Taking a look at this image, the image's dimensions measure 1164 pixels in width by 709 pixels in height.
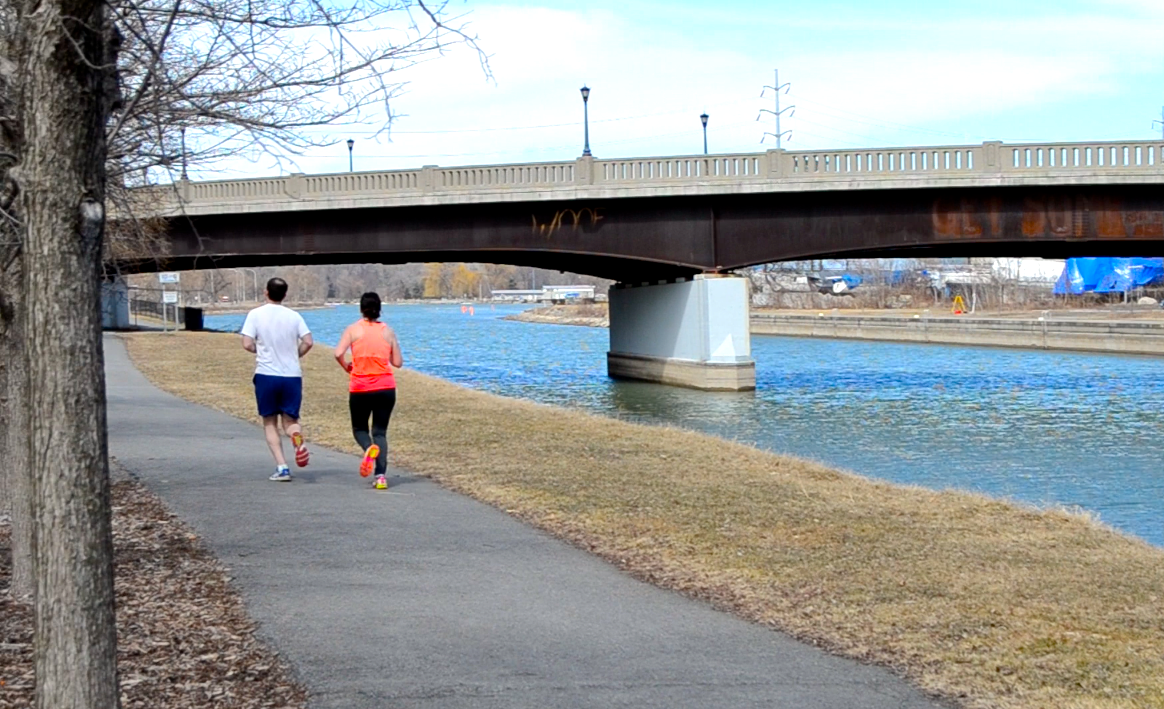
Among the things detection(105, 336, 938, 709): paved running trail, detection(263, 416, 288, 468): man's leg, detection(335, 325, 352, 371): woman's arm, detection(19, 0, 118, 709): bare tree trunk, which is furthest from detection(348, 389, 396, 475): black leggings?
detection(19, 0, 118, 709): bare tree trunk

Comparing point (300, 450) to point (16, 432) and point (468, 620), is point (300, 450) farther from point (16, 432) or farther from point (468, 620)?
point (468, 620)

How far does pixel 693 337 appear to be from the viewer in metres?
42.5

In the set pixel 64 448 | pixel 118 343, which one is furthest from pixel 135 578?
pixel 118 343

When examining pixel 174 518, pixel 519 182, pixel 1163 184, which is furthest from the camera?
pixel 519 182

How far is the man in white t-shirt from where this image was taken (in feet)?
39.5

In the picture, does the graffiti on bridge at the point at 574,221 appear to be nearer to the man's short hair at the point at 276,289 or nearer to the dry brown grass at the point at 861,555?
the dry brown grass at the point at 861,555

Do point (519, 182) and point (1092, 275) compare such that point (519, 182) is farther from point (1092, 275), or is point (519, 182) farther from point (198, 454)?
point (1092, 275)

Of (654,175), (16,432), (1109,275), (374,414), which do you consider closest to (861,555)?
(374,414)

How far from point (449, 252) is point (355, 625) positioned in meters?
34.6

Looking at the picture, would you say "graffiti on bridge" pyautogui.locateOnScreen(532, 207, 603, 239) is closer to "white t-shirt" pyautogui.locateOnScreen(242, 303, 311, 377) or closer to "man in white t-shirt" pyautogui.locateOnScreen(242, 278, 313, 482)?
"man in white t-shirt" pyautogui.locateOnScreen(242, 278, 313, 482)

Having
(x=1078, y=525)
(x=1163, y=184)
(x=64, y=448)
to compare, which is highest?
(x=1163, y=184)

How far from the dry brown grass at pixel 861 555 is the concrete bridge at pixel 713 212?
2248 cm

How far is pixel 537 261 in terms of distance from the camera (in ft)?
149

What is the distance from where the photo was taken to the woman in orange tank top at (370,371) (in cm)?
1202
